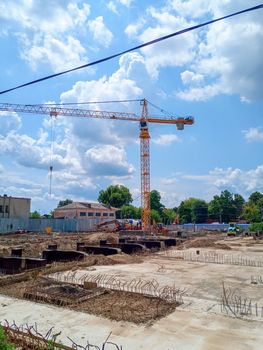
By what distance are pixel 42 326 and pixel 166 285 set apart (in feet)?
17.8

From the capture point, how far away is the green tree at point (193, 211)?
340 ft

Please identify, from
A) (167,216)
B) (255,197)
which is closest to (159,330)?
(167,216)

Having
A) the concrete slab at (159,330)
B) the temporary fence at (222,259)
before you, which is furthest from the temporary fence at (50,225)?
the concrete slab at (159,330)

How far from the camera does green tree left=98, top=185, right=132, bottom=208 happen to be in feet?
324

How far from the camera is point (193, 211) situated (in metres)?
105

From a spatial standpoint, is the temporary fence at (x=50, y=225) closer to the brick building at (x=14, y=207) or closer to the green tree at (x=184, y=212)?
the brick building at (x=14, y=207)

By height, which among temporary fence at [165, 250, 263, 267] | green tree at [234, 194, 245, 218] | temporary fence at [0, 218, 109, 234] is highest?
green tree at [234, 194, 245, 218]

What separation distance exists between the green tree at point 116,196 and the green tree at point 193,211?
60.5 ft

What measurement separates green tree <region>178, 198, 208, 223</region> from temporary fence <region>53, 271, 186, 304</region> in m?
90.9

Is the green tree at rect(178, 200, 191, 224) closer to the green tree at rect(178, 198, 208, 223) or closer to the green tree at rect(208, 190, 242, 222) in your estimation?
the green tree at rect(178, 198, 208, 223)

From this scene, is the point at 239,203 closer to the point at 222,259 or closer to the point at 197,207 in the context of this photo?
the point at 197,207

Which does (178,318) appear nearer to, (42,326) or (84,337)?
(84,337)

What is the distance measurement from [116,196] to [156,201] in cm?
1286

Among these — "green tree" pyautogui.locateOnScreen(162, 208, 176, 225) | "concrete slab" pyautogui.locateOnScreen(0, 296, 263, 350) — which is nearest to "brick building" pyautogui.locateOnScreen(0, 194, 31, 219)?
"concrete slab" pyautogui.locateOnScreen(0, 296, 263, 350)
